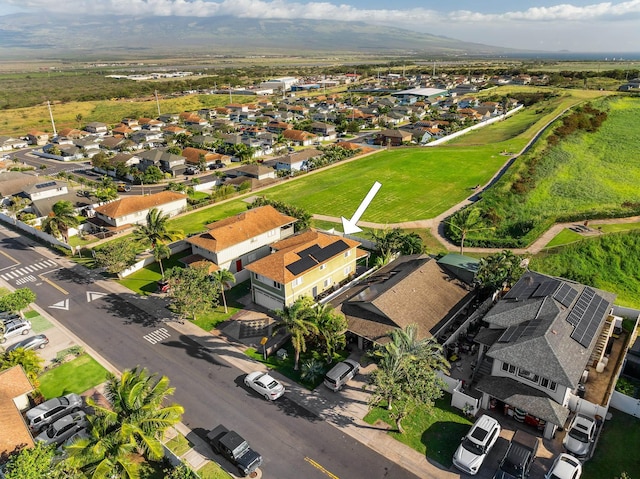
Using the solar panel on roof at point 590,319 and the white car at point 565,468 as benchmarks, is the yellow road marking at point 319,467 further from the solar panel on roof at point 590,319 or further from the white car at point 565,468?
the solar panel on roof at point 590,319

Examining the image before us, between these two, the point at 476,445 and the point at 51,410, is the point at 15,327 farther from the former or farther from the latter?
the point at 476,445

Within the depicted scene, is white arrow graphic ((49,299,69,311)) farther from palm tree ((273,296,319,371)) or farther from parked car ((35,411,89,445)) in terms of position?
palm tree ((273,296,319,371))

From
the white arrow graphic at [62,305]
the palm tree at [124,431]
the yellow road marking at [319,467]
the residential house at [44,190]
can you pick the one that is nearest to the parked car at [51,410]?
the palm tree at [124,431]

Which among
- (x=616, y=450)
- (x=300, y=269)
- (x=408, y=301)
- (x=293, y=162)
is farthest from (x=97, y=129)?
(x=616, y=450)

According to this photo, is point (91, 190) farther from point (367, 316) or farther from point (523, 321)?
point (523, 321)

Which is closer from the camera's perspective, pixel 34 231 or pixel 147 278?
pixel 147 278

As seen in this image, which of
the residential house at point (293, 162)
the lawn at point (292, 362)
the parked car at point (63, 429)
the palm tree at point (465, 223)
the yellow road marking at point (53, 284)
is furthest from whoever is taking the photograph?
the residential house at point (293, 162)
